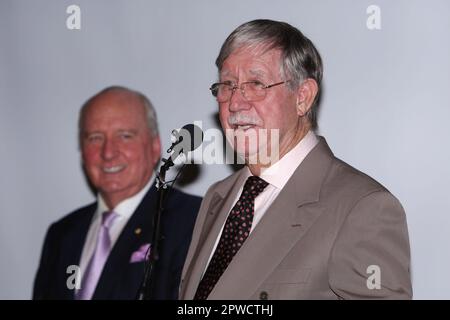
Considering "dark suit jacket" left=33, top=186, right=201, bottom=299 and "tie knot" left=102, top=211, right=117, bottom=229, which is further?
"tie knot" left=102, top=211, right=117, bottom=229

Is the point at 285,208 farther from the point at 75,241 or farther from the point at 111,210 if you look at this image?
the point at 75,241

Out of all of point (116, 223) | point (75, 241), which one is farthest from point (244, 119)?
point (75, 241)

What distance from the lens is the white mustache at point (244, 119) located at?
Result: 7.84 feet

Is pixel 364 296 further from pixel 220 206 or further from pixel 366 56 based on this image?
pixel 366 56

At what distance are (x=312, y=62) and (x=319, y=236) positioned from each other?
2.47 ft

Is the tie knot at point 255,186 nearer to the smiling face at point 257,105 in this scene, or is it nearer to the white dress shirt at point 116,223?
the smiling face at point 257,105

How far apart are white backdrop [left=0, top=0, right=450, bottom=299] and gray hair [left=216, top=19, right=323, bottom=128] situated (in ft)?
2.28

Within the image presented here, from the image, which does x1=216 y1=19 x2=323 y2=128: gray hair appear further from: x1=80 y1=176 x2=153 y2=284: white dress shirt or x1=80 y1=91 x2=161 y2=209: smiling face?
x1=80 y1=176 x2=153 y2=284: white dress shirt

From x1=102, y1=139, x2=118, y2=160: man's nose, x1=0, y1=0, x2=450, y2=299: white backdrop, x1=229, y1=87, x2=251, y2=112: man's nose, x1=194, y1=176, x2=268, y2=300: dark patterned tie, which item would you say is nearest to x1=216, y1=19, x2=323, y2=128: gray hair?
x1=229, y1=87, x2=251, y2=112: man's nose

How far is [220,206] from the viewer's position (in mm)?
2643

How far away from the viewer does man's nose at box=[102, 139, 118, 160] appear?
3.56 m

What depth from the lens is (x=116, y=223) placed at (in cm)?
357

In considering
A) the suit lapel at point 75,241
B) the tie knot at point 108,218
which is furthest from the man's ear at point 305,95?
the suit lapel at point 75,241

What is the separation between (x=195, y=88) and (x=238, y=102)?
3.48 feet
